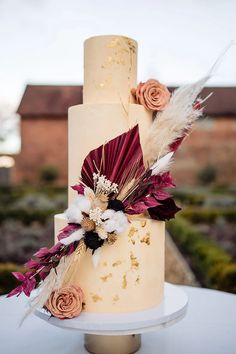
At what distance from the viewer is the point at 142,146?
183 cm

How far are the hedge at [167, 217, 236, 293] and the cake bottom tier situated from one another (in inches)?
116

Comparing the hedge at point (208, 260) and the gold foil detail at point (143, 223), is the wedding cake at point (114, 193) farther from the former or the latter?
the hedge at point (208, 260)

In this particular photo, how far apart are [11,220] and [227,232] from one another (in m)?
5.79

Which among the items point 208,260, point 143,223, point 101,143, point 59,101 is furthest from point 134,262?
point 59,101

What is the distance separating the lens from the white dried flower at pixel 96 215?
165 centimetres

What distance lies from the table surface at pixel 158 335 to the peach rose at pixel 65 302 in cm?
47

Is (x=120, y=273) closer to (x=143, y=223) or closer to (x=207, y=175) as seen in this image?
(x=143, y=223)

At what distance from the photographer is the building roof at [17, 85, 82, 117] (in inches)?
864

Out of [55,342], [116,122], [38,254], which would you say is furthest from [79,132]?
[55,342]

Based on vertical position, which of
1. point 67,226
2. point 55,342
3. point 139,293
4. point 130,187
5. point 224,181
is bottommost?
point 224,181

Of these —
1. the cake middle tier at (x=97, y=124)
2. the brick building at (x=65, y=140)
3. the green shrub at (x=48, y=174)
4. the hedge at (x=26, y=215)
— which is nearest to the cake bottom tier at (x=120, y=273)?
the cake middle tier at (x=97, y=124)

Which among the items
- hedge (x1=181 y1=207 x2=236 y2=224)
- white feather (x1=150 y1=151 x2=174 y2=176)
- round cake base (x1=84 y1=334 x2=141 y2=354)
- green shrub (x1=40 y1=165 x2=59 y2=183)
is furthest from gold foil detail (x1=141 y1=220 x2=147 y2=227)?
A: green shrub (x1=40 y1=165 x2=59 y2=183)

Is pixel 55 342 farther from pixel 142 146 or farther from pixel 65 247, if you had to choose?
pixel 142 146

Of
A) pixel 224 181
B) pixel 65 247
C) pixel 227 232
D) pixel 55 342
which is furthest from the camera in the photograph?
pixel 224 181
